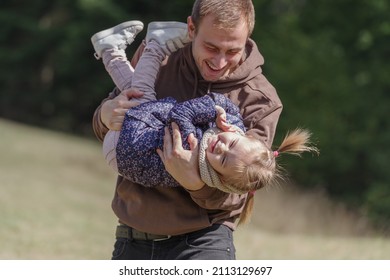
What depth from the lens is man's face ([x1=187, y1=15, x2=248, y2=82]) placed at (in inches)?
140

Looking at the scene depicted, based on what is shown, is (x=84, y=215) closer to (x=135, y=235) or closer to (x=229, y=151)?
(x=135, y=235)

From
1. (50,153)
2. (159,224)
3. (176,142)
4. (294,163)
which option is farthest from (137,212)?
(294,163)

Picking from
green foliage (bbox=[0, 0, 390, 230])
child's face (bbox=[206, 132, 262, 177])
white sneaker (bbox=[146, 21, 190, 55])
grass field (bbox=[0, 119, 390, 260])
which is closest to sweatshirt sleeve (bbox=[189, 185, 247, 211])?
child's face (bbox=[206, 132, 262, 177])

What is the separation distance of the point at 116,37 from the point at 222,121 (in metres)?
0.94

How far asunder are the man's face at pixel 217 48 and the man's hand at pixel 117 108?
0.35 m

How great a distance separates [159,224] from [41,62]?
26066 millimetres

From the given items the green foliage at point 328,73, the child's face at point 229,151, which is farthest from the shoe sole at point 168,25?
the green foliage at point 328,73

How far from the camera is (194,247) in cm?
378

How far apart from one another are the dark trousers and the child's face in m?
0.43

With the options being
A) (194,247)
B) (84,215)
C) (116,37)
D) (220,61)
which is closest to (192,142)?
(220,61)

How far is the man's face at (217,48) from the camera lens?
356 centimetres

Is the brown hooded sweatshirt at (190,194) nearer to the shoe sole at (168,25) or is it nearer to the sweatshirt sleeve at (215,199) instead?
the sweatshirt sleeve at (215,199)

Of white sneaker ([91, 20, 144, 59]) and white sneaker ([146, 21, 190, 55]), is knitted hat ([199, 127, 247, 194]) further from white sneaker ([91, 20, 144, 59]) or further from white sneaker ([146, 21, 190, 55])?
white sneaker ([91, 20, 144, 59])

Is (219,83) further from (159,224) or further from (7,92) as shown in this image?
(7,92)
